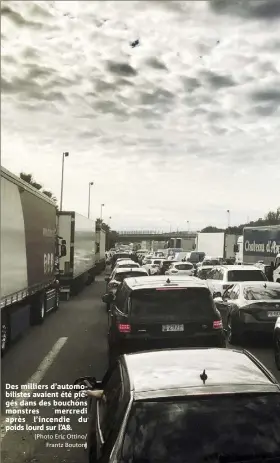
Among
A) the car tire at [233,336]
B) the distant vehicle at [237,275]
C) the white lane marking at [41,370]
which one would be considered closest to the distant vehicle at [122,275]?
the distant vehicle at [237,275]

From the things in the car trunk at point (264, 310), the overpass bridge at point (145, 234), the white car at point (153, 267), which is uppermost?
the overpass bridge at point (145, 234)

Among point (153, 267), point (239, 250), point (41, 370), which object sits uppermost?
point (239, 250)

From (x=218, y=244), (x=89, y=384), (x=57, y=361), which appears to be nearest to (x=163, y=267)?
(x=218, y=244)

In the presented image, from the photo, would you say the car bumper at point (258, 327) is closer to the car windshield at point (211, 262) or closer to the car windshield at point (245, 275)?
the car windshield at point (245, 275)

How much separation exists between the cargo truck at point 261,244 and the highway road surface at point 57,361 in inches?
546

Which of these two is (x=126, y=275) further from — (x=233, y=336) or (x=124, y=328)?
(x=124, y=328)

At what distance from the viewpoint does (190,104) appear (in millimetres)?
7453

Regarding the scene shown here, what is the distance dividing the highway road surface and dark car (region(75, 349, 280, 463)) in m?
1.48

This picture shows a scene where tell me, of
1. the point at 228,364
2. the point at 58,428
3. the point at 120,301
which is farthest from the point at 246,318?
the point at 228,364

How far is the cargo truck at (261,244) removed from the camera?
96.7 ft

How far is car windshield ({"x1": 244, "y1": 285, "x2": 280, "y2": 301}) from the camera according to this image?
11.9 meters

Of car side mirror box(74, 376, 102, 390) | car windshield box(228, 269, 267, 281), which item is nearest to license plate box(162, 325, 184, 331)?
car side mirror box(74, 376, 102, 390)

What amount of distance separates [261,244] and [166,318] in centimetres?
2477

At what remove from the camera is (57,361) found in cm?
909
